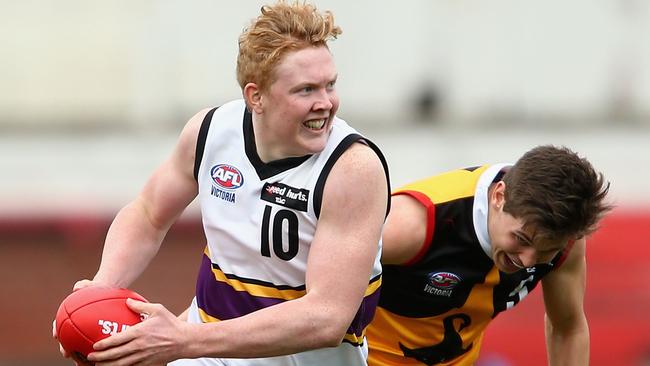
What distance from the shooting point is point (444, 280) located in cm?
570

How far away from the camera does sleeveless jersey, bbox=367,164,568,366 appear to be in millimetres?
5613

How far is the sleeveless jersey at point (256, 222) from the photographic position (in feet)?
16.3

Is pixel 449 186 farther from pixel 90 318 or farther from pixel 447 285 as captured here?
pixel 90 318

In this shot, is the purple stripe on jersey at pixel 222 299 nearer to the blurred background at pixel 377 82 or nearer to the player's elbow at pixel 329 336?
the player's elbow at pixel 329 336

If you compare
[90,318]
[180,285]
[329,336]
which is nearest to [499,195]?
[329,336]

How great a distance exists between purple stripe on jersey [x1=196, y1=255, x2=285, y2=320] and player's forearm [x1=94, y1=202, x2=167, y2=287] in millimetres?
263

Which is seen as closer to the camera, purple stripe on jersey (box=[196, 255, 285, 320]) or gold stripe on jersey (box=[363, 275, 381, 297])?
purple stripe on jersey (box=[196, 255, 285, 320])

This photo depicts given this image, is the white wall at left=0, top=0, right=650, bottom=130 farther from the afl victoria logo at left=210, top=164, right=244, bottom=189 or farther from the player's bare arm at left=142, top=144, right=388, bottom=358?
the player's bare arm at left=142, top=144, right=388, bottom=358

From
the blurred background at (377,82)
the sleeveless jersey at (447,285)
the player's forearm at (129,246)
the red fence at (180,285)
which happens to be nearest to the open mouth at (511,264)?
the sleeveless jersey at (447,285)

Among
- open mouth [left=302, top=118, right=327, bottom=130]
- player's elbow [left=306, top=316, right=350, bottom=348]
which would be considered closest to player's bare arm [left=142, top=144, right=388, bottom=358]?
player's elbow [left=306, top=316, right=350, bottom=348]

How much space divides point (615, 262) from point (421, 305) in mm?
5614

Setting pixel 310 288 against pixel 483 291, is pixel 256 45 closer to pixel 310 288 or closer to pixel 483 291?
pixel 310 288

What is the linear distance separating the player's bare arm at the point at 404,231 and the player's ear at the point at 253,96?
32.0 inches

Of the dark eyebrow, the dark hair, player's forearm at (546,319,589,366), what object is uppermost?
the dark hair
